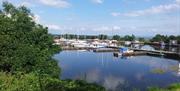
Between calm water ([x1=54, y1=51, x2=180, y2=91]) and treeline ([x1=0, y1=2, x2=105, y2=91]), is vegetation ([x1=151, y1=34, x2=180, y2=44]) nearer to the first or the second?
calm water ([x1=54, y1=51, x2=180, y2=91])

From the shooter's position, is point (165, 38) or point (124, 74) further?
point (165, 38)

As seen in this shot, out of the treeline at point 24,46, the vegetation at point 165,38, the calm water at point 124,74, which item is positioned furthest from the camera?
the vegetation at point 165,38

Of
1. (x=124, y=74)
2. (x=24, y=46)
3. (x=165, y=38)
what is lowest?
(x=124, y=74)

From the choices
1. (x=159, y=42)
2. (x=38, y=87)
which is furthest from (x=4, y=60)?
(x=159, y=42)

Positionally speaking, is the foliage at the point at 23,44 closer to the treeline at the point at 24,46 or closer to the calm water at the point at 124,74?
the treeline at the point at 24,46

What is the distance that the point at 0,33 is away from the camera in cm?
2161

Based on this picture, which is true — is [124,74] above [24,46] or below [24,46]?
below

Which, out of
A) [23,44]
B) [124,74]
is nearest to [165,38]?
[124,74]

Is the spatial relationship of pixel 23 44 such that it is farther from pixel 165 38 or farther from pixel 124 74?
pixel 165 38

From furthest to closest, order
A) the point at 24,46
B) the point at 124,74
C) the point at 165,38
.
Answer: the point at 165,38
the point at 124,74
the point at 24,46

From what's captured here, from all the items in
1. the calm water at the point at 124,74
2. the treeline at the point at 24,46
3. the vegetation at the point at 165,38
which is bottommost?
the calm water at the point at 124,74

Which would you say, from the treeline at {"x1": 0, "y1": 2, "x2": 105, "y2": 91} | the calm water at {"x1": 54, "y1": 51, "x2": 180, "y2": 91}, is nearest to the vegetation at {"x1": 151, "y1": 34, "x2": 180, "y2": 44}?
the calm water at {"x1": 54, "y1": 51, "x2": 180, "y2": 91}

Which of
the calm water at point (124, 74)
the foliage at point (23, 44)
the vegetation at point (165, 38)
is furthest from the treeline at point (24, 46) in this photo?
the vegetation at point (165, 38)

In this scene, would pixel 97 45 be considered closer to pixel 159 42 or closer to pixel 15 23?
pixel 159 42
